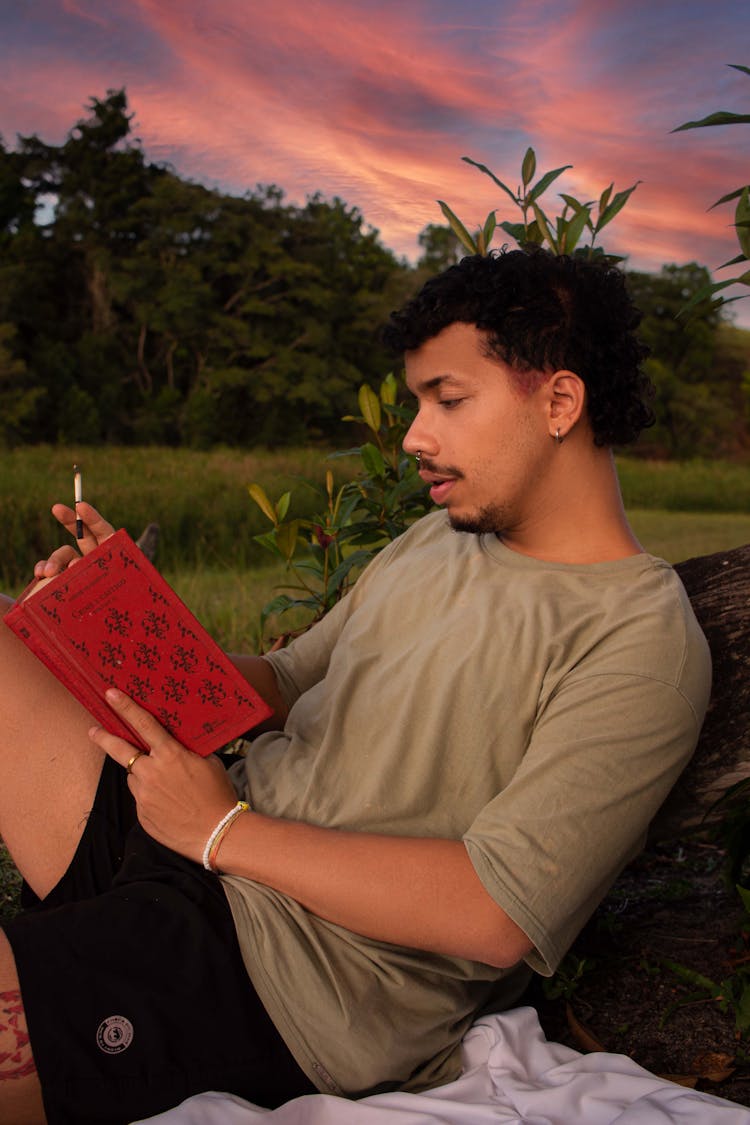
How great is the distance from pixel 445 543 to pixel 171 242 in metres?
19.7

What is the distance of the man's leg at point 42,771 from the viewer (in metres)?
1.65

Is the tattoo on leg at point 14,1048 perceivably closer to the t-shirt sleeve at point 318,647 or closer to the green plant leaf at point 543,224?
the t-shirt sleeve at point 318,647

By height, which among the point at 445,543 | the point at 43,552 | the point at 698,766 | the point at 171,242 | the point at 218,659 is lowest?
the point at 43,552

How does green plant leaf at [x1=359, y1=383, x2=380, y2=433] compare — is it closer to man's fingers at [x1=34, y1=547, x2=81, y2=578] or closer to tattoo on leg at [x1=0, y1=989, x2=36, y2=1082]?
man's fingers at [x1=34, y1=547, x2=81, y2=578]

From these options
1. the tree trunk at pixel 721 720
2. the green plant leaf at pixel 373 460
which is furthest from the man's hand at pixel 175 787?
the green plant leaf at pixel 373 460

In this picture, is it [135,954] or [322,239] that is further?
[322,239]

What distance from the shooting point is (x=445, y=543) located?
1.74 m

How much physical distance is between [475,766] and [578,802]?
0.20 metres

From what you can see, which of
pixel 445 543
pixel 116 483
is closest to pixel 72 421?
pixel 116 483

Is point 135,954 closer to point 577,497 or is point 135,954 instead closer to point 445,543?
point 445,543

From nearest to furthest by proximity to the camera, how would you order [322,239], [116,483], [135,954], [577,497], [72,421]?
[135,954], [577,497], [116,483], [72,421], [322,239]

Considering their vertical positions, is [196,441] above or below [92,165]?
below

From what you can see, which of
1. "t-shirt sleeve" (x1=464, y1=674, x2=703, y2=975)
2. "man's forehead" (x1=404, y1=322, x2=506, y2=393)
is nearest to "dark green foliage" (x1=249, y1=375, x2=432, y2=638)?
"man's forehead" (x1=404, y1=322, x2=506, y2=393)

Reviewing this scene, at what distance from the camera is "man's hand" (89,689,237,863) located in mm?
1430
